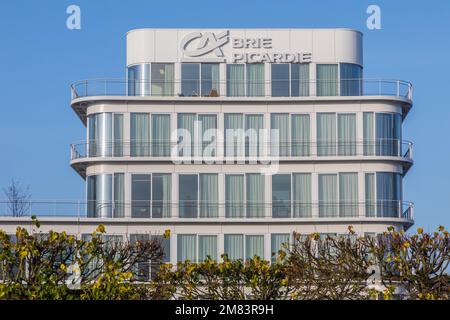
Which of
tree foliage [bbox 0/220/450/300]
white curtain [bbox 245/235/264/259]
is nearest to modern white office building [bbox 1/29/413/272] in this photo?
white curtain [bbox 245/235/264/259]

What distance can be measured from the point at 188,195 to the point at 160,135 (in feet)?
13.8

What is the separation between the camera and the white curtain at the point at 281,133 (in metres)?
72.7

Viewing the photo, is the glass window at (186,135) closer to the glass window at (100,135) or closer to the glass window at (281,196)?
the glass window at (100,135)

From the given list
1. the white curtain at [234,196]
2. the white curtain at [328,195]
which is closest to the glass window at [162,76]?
the white curtain at [234,196]

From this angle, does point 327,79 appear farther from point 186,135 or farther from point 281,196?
point 186,135

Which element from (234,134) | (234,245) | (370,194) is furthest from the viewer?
(234,134)

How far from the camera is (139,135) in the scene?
72688mm

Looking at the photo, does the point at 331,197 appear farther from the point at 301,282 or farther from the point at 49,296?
the point at 49,296

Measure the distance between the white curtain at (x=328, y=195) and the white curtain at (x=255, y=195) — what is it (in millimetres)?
3662

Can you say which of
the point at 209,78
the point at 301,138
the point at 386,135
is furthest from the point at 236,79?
the point at 386,135

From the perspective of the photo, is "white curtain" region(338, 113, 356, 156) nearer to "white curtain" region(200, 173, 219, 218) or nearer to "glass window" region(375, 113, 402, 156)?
"glass window" region(375, 113, 402, 156)
